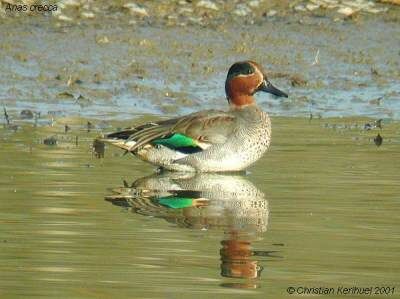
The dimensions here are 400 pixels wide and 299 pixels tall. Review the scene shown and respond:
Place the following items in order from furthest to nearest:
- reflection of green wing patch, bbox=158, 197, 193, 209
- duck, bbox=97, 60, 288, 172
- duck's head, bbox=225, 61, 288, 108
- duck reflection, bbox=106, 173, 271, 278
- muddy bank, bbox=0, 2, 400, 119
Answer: muddy bank, bbox=0, 2, 400, 119
duck's head, bbox=225, 61, 288, 108
duck, bbox=97, 60, 288, 172
reflection of green wing patch, bbox=158, 197, 193, 209
duck reflection, bbox=106, 173, 271, 278

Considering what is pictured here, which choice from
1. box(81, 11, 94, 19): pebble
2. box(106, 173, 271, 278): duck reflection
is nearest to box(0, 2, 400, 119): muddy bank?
box(81, 11, 94, 19): pebble

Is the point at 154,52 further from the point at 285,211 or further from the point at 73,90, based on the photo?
the point at 285,211

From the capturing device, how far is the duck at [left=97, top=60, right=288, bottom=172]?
1168 centimetres

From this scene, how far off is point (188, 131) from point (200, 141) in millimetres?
118

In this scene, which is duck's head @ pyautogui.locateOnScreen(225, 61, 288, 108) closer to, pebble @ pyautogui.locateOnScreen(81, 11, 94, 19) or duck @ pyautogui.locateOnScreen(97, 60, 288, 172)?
duck @ pyautogui.locateOnScreen(97, 60, 288, 172)

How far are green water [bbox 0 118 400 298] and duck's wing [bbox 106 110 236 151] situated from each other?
0.87ft

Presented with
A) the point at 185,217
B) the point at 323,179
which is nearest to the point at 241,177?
the point at 323,179

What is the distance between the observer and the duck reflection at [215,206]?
7.94 meters

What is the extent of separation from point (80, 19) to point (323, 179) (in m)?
7.39

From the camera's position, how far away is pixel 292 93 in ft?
50.9

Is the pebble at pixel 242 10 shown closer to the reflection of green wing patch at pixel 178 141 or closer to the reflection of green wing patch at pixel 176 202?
the reflection of green wing patch at pixel 178 141

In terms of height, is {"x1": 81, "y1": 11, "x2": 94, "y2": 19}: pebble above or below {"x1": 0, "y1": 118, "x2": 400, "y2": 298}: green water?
above

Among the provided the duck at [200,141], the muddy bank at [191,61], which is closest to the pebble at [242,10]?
the muddy bank at [191,61]

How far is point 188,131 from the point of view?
39.0 feet
